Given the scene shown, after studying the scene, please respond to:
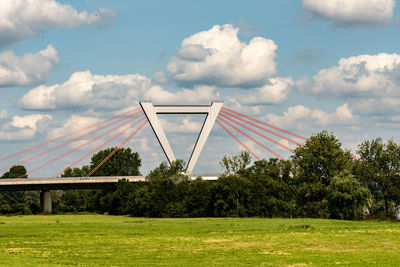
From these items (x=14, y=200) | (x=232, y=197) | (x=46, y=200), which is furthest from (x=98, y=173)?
(x=232, y=197)

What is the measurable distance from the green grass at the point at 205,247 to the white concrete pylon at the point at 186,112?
3402 cm

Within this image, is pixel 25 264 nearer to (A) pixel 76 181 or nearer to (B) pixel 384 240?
(B) pixel 384 240

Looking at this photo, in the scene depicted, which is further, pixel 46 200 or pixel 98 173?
pixel 98 173

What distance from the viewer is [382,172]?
88.3 metres

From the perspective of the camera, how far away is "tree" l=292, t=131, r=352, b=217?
267ft

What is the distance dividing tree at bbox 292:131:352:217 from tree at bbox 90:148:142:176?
7485 cm

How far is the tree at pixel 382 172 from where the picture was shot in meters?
87.0

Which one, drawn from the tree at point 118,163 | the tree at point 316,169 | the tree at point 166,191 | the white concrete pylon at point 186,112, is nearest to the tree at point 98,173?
the tree at point 118,163

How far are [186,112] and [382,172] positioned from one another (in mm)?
31517

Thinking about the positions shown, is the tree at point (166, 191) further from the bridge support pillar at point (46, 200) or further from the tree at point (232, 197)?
the bridge support pillar at point (46, 200)

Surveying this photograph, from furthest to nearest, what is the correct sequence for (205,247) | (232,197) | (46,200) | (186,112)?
1. (46,200)
2. (186,112)
3. (232,197)
4. (205,247)

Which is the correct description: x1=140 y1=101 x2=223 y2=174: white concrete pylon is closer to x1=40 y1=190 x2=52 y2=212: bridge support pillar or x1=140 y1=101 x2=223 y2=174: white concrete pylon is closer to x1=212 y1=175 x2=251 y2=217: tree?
x1=212 y1=175 x2=251 y2=217: tree

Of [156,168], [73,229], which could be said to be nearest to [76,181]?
[156,168]

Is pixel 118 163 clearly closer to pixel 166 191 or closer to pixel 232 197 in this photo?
pixel 166 191
